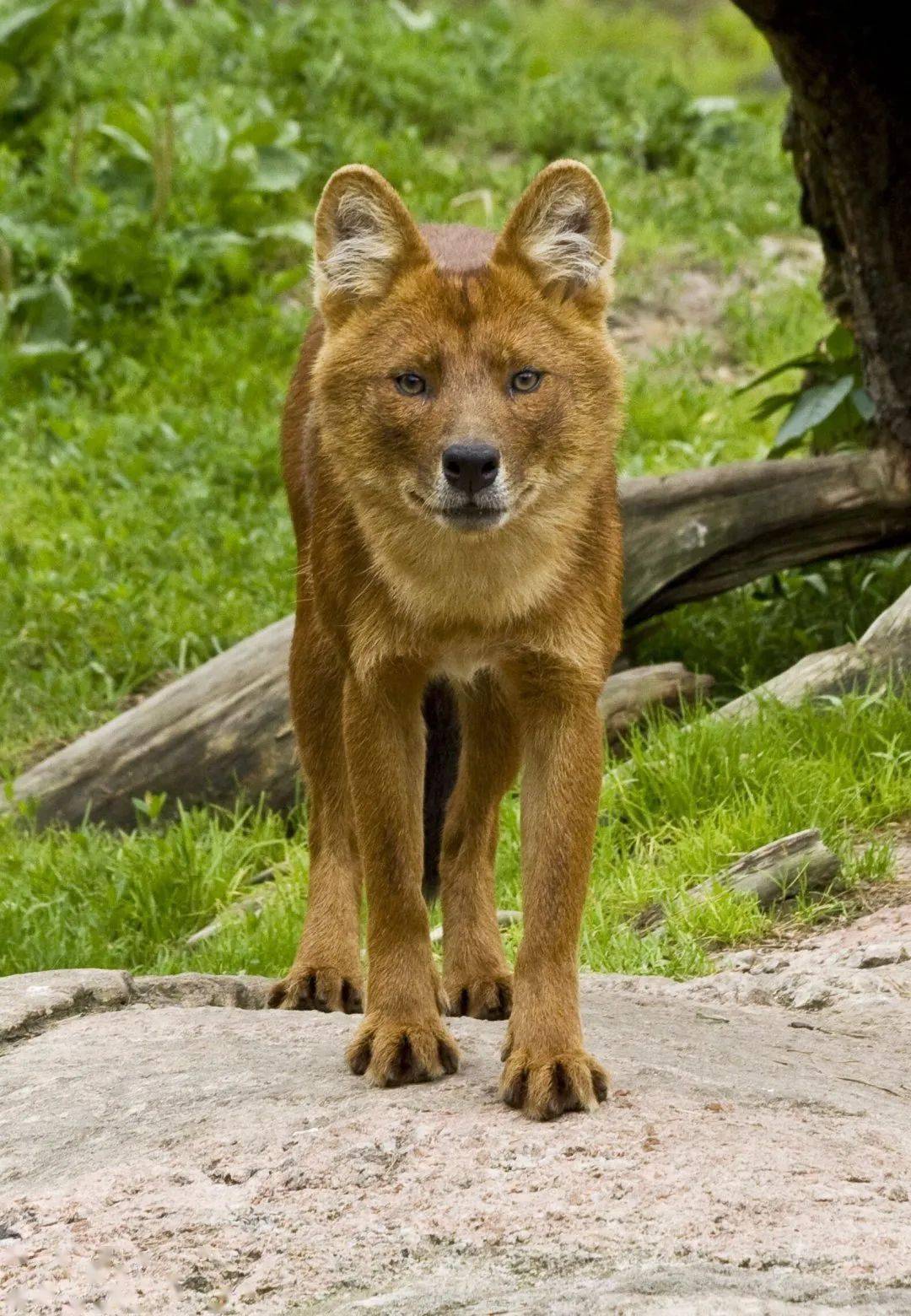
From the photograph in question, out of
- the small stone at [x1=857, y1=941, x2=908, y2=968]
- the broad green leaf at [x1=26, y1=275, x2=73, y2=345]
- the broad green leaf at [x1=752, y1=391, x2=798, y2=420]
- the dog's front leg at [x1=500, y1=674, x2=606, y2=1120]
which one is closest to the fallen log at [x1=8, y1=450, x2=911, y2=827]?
the broad green leaf at [x1=752, y1=391, x2=798, y2=420]

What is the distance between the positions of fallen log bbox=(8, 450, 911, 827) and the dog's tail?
148 centimetres

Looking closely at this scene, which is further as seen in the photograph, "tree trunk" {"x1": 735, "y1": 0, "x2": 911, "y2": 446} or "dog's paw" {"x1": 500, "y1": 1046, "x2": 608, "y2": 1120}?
"tree trunk" {"x1": 735, "y1": 0, "x2": 911, "y2": 446}

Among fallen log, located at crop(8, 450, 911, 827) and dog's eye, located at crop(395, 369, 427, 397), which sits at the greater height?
dog's eye, located at crop(395, 369, 427, 397)

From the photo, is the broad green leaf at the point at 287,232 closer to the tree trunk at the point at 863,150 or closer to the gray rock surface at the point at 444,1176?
the tree trunk at the point at 863,150

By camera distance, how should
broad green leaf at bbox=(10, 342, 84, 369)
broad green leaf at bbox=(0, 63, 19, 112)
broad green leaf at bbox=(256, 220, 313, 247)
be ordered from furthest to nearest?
1. broad green leaf at bbox=(0, 63, 19, 112)
2. broad green leaf at bbox=(256, 220, 313, 247)
3. broad green leaf at bbox=(10, 342, 84, 369)

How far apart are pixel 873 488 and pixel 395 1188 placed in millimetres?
4270

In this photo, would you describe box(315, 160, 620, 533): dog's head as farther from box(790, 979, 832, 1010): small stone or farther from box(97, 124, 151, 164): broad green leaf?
box(97, 124, 151, 164): broad green leaf

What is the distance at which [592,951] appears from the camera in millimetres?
5250

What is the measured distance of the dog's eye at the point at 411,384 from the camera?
3826 millimetres

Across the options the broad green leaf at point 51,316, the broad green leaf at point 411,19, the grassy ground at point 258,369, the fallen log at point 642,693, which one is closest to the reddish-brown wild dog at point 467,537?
the grassy ground at point 258,369

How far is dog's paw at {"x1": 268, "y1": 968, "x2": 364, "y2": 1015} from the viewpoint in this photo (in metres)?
4.59

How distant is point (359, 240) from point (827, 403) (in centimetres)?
363

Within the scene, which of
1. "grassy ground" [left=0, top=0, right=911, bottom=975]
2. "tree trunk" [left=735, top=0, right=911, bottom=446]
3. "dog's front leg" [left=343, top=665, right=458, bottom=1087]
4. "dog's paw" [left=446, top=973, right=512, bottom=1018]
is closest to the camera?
"dog's front leg" [left=343, top=665, right=458, bottom=1087]

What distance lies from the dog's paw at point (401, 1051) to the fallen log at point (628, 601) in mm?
2886
